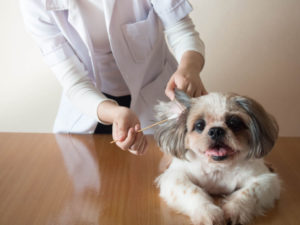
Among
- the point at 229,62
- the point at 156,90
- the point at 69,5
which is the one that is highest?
the point at 69,5

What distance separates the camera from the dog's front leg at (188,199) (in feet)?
2.88

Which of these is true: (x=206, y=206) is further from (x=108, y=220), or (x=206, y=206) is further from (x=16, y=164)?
(x=16, y=164)

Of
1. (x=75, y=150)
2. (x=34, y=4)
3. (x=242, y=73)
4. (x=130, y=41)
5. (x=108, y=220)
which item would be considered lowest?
(x=242, y=73)

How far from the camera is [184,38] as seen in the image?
4.56ft

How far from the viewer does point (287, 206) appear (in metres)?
0.96

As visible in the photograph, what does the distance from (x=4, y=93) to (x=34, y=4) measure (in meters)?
1.50

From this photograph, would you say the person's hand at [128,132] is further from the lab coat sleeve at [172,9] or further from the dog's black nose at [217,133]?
the lab coat sleeve at [172,9]

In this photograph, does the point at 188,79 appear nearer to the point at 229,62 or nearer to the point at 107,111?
the point at 107,111

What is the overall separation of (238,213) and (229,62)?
1770 mm

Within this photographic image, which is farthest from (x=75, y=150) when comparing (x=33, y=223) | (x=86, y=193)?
(x=33, y=223)

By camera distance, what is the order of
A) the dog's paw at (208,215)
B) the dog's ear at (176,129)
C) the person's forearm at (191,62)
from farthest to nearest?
the person's forearm at (191,62) < the dog's ear at (176,129) < the dog's paw at (208,215)

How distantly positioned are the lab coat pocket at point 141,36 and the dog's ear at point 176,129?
0.51 meters

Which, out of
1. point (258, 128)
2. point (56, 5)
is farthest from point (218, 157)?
point (56, 5)

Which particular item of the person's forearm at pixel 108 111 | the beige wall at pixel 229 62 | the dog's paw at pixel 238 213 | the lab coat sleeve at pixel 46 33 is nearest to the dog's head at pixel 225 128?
the dog's paw at pixel 238 213
